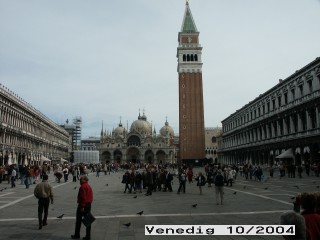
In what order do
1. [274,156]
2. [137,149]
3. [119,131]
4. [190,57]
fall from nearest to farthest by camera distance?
[274,156], [190,57], [137,149], [119,131]

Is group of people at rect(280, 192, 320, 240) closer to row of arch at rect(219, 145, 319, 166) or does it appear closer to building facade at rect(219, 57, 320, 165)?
building facade at rect(219, 57, 320, 165)

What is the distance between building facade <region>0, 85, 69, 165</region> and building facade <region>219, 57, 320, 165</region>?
36.0 metres

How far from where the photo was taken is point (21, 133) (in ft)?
188

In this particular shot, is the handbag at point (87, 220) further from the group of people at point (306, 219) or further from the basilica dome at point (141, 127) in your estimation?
the basilica dome at point (141, 127)

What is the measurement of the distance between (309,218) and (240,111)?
227 ft

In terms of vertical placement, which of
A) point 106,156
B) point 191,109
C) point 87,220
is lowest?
point 87,220

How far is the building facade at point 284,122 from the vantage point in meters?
39.4

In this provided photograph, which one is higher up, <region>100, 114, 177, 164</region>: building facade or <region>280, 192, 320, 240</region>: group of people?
<region>100, 114, 177, 164</region>: building facade

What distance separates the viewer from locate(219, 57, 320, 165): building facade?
39.4m

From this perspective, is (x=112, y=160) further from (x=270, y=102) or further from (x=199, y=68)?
(x=270, y=102)

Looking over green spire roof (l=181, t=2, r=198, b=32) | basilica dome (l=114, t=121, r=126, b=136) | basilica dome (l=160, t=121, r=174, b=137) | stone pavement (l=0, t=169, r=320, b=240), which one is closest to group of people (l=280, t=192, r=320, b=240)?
stone pavement (l=0, t=169, r=320, b=240)

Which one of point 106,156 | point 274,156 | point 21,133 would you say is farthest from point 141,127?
point 274,156

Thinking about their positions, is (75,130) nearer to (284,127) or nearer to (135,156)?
(135,156)

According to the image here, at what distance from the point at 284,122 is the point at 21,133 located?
41.4 m
